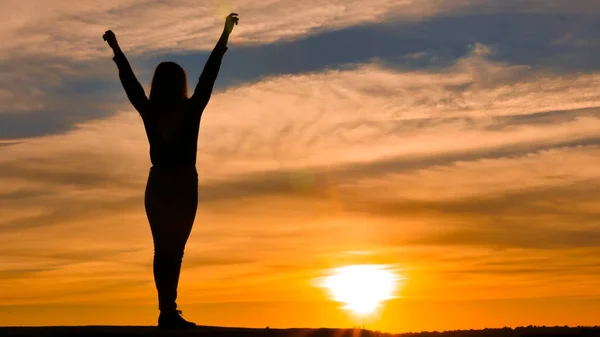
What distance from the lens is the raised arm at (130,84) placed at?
862 centimetres


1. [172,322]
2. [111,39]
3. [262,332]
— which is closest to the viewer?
[262,332]

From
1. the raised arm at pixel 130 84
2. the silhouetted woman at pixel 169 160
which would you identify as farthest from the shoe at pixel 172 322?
the raised arm at pixel 130 84

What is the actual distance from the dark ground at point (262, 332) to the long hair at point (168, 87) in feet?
8.05

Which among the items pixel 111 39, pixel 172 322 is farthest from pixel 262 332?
pixel 111 39

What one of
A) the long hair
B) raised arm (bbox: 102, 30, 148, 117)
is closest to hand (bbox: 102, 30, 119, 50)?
raised arm (bbox: 102, 30, 148, 117)

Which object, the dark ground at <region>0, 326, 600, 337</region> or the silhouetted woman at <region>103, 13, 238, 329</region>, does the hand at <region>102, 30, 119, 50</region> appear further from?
the dark ground at <region>0, 326, 600, 337</region>

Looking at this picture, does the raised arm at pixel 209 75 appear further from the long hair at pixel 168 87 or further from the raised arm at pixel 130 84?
the raised arm at pixel 130 84

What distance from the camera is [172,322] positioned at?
27.7 ft

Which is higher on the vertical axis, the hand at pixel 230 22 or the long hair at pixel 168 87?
the hand at pixel 230 22

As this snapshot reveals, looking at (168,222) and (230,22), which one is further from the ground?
(230,22)

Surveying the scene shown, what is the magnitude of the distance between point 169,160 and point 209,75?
1.05 metres

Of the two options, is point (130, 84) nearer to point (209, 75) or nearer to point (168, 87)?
point (168, 87)

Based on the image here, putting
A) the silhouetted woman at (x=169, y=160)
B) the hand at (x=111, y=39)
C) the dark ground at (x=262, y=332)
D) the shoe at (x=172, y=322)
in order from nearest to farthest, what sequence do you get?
the dark ground at (x=262, y=332) < the shoe at (x=172, y=322) < the silhouetted woman at (x=169, y=160) < the hand at (x=111, y=39)

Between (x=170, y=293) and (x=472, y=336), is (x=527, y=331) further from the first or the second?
(x=170, y=293)
